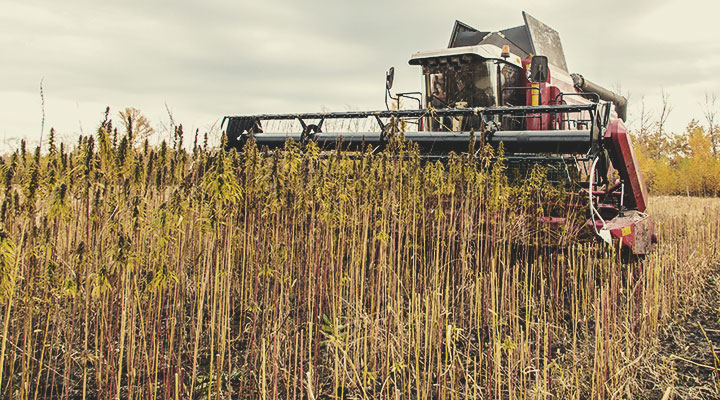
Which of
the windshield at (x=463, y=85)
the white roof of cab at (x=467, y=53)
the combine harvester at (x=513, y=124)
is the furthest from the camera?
the windshield at (x=463, y=85)

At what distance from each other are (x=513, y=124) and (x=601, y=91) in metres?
3.91

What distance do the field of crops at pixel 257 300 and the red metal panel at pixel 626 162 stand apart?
0.64m

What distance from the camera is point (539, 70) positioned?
506 centimetres

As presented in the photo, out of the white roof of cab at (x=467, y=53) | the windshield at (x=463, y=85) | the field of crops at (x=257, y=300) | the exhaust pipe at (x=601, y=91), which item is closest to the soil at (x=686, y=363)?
the field of crops at (x=257, y=300)

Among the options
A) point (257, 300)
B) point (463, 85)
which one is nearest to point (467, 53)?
point (463, 85)

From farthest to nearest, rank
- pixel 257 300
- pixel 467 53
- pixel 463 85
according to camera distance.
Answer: pixel 463 85 < pixel 467 53 < pixel 257 300

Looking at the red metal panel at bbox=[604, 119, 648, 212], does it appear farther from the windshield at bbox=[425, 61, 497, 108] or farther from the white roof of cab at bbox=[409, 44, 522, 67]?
the white roof of cab at bbox=[409, 44, 522, 67]

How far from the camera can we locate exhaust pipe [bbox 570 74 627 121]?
862 centimetres

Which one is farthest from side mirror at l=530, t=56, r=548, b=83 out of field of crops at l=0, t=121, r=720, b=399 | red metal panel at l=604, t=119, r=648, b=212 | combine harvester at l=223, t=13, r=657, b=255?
field of crops at l=0, t=121, r=720, b=399

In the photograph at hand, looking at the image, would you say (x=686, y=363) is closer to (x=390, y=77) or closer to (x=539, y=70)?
(x=539, y=70)

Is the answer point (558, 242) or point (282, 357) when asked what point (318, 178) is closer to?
point (282, 357)

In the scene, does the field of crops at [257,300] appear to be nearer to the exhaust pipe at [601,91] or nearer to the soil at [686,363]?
the soil at [686,363]

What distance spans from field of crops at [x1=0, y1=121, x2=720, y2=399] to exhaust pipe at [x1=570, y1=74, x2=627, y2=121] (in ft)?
17.9

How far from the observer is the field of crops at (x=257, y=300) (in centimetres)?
195
